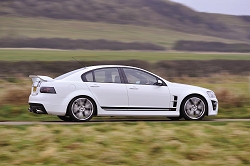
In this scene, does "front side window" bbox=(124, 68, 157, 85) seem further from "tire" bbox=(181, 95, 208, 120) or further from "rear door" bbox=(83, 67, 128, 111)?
"tire" bbox=(181, 95, 208, 120)

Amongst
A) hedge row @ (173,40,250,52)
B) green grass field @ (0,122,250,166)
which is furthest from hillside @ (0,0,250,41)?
green grass field @ (0,122,250,166)

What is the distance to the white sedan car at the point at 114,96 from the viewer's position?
42.4 feet

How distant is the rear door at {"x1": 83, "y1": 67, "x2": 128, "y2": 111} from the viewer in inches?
516

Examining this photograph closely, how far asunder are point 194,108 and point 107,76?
2.16 meters

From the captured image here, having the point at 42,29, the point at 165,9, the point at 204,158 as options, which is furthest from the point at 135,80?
the point at 165,9

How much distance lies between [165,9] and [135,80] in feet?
376

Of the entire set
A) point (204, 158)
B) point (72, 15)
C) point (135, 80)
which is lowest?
point (204, 158)

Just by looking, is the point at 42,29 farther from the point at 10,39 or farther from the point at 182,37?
the point at 182,37

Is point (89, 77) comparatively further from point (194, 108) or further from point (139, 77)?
point (194, 108)

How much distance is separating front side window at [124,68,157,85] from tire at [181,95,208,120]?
90 cm

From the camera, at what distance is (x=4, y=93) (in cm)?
1722

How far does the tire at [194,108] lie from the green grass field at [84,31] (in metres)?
66.7

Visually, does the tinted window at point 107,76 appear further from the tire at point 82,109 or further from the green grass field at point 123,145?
the green grass field at point 123,145

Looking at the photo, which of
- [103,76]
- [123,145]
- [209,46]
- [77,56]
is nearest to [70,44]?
[77,56]
